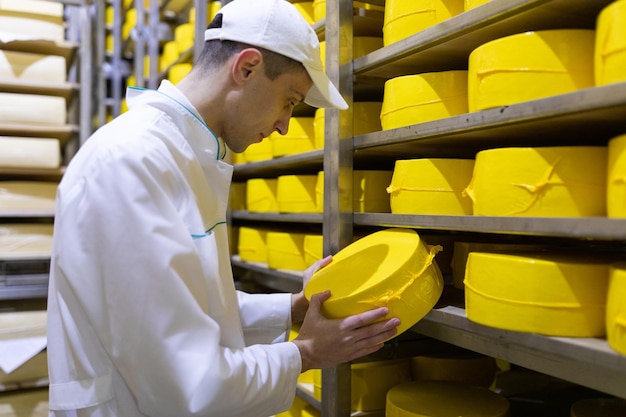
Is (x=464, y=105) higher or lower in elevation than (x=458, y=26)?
lower

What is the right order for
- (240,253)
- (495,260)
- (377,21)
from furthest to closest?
(240,253), (377,21), (495,260)

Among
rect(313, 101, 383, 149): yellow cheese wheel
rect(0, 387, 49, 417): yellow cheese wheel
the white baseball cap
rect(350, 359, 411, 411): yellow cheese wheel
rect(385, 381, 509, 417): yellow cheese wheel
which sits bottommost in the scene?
rect(0, 387, 49, 417): yellow cheese wheel

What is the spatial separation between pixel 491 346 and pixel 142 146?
807mm

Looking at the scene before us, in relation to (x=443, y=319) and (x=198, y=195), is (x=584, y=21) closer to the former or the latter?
(x=443, y=319)

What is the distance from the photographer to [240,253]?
239 cm

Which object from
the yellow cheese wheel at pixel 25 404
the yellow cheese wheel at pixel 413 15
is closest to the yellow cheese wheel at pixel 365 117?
the yellow cheese wheel at pixel 413 15

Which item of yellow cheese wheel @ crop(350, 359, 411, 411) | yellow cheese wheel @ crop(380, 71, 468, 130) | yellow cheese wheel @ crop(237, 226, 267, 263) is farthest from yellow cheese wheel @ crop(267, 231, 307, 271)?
yellow cheese wheel @ crop(380, 71, 468, 130)

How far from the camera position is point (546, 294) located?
103 centimetres

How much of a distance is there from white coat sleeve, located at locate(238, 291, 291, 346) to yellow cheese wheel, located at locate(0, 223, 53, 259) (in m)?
1.52

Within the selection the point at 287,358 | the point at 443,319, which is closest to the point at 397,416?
A: the point at 443,319

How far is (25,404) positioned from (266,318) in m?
1.62

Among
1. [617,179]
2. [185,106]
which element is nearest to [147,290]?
[185,106]

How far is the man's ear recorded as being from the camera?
1140 millimetres

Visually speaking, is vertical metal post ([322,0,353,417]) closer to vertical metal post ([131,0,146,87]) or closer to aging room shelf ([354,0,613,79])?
A: aging room shelf ([354,0,613,79])
